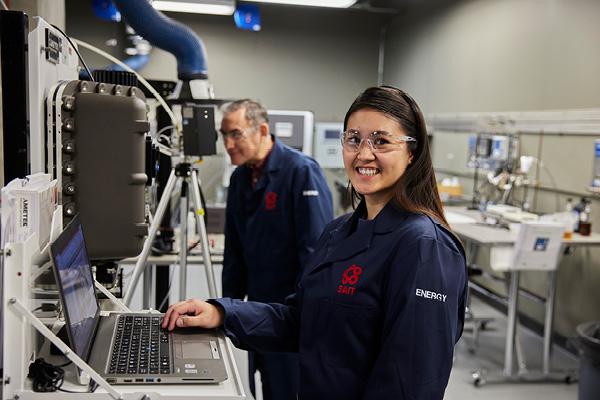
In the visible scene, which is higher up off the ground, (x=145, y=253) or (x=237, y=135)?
(x=237, y=135)

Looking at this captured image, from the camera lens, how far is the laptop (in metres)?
1.00

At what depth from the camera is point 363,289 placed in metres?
1.19

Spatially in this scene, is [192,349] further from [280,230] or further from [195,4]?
[195,4]

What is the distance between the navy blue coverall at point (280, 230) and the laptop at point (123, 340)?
1018 millimetres

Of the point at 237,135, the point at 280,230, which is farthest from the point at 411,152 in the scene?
the point at 237,135

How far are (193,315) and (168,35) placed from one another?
2007 millimetres

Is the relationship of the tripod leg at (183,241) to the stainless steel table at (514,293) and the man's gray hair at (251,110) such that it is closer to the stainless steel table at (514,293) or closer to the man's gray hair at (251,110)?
the man's gray hair at (251,110)

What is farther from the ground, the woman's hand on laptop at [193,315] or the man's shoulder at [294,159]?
the man's shoulder at [294,159]

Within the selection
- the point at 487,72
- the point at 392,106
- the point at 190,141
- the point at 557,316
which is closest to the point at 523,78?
the point at 487,72

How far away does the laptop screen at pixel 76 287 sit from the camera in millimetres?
958

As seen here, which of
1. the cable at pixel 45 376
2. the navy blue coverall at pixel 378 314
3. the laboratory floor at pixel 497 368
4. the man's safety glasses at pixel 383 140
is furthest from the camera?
the laboratory floor at pixel 497 368

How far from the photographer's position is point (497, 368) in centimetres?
359

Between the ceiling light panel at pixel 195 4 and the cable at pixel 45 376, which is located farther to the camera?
the ceiling light panel at pixel 195 4

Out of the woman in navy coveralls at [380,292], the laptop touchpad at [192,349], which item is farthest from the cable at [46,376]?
the woman in navy coveralls at [380,292]
